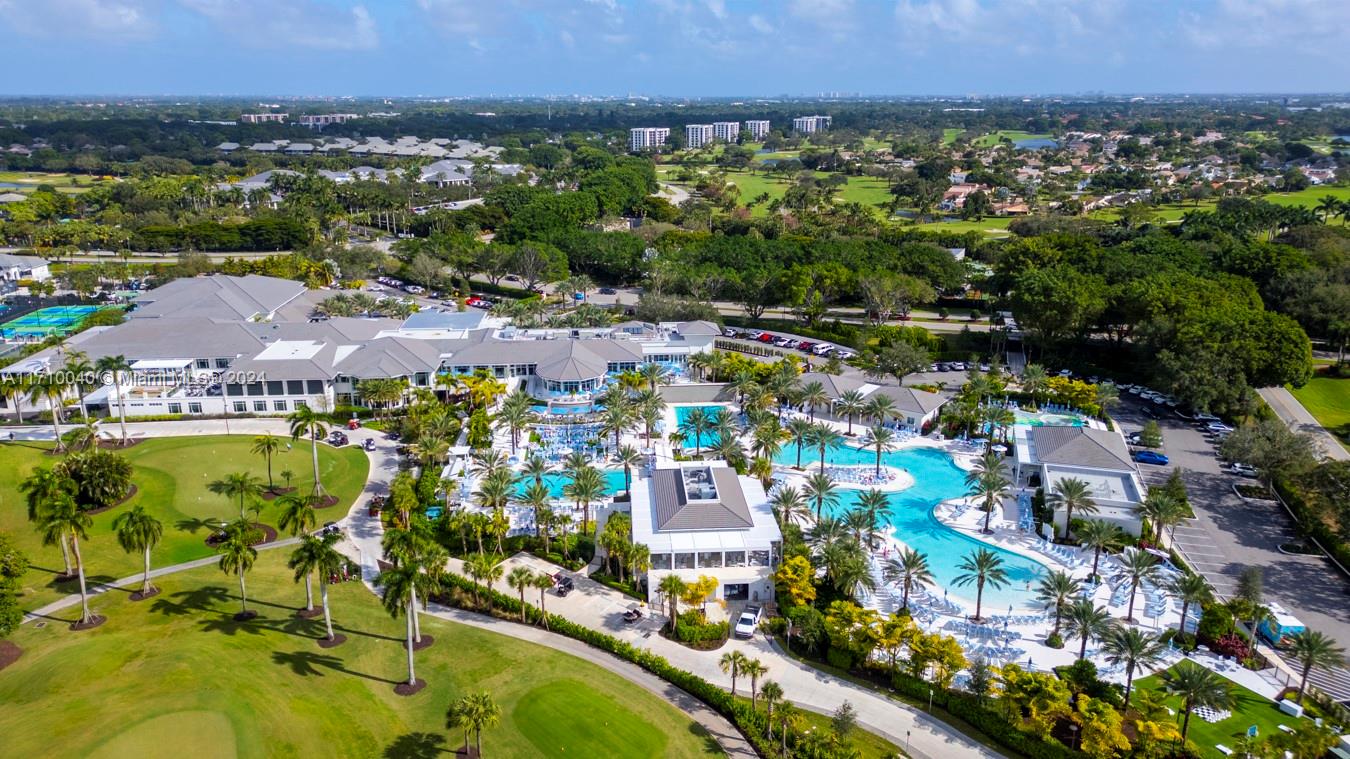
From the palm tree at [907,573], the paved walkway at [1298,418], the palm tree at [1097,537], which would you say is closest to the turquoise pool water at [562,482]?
the palm tree at [907,573]

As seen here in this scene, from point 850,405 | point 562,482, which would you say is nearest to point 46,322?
point 562,482

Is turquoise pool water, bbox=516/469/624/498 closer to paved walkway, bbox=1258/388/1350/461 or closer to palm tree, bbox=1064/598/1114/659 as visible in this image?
palm tree, bbox=1064/598/1114/659

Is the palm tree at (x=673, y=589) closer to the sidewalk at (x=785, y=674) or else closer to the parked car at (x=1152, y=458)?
the sidewalk at (x=785, y=674)

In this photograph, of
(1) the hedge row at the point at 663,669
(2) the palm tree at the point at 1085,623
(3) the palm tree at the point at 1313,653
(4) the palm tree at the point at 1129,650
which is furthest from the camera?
(2) the palm tree at the point at 1085,623

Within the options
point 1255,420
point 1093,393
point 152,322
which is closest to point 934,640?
point 1093,393

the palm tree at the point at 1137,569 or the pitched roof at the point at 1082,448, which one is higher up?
the pitched roof at the point at 1082,448

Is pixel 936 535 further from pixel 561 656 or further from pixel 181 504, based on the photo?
pixel 181 504

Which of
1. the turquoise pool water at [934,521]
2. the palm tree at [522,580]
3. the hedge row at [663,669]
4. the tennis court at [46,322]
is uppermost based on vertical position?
the tennis court at [46,322]
